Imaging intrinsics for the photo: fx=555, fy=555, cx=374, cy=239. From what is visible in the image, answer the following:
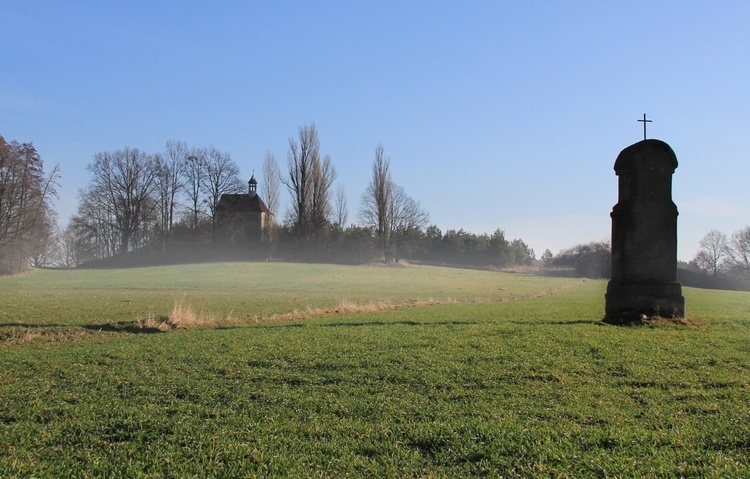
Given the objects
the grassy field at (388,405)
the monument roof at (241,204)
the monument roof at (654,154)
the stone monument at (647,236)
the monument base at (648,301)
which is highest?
the monument roof at (241,204)

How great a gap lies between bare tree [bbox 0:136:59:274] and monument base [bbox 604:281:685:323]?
155 feet

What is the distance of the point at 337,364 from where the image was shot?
27.3 ft

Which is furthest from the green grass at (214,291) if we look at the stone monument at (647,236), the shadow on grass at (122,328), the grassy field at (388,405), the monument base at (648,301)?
the stone monument at (647,236)

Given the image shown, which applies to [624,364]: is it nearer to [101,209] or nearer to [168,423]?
[168,423]

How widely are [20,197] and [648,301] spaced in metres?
50.3

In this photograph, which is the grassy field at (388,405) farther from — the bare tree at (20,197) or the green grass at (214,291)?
the bare tree at (20,197)

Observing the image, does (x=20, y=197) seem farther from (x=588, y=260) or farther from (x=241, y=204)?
(x=588, y=260)

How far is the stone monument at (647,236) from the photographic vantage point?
13.1 meters

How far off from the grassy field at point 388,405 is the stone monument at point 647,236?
1.93 metres

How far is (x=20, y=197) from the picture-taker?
1860 inches

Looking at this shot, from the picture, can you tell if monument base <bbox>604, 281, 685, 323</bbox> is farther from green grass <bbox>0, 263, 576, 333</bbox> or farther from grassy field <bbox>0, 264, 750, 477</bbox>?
green grass <bbox>0, 263, 576, 333</bbox>

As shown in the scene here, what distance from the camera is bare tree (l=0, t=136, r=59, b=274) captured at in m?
45.4

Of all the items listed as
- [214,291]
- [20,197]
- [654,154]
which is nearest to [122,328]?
[654,154]

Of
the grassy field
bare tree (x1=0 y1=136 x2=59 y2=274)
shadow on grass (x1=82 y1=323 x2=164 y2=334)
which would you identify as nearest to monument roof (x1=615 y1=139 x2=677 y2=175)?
the grassy field
